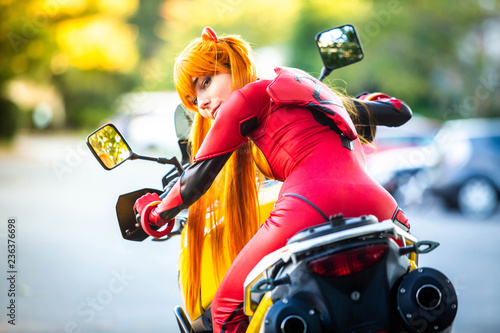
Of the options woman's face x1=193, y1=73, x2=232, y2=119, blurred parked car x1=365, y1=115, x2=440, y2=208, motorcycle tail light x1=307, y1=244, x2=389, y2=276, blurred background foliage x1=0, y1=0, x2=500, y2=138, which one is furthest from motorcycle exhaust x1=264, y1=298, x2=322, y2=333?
blurred background foliage x1=0, y1=0, x2=500, y2=138

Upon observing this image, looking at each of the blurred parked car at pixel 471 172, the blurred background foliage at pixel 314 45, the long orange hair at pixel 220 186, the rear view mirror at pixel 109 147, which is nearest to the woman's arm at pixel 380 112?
the long orange hair at pixel 220 186

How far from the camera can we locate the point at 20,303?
5.64 meters

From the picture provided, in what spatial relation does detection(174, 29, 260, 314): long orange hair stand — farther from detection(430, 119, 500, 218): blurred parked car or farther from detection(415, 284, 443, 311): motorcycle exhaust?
Result: detection(430, 119, 500, 218): blurred parked car

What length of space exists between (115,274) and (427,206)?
22.2 feet

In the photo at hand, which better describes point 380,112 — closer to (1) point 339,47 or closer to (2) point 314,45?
(1) point 339,47

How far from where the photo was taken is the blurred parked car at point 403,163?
11.3m

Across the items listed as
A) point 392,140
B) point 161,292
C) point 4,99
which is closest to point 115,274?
point 161,292

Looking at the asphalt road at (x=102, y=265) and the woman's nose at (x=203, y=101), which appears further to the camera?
the asphalt road at (x=102, y=265)

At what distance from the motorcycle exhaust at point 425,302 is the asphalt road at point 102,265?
10.6 ft

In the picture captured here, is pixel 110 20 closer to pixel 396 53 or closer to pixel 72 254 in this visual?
pixel 396 53

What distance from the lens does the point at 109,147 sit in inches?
105

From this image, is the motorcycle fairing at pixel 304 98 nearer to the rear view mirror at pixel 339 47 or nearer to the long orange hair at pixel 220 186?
the long orange hair at pixel 220 186

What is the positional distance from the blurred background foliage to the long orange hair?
1656cm

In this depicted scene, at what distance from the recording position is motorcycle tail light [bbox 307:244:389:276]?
1.95 m
